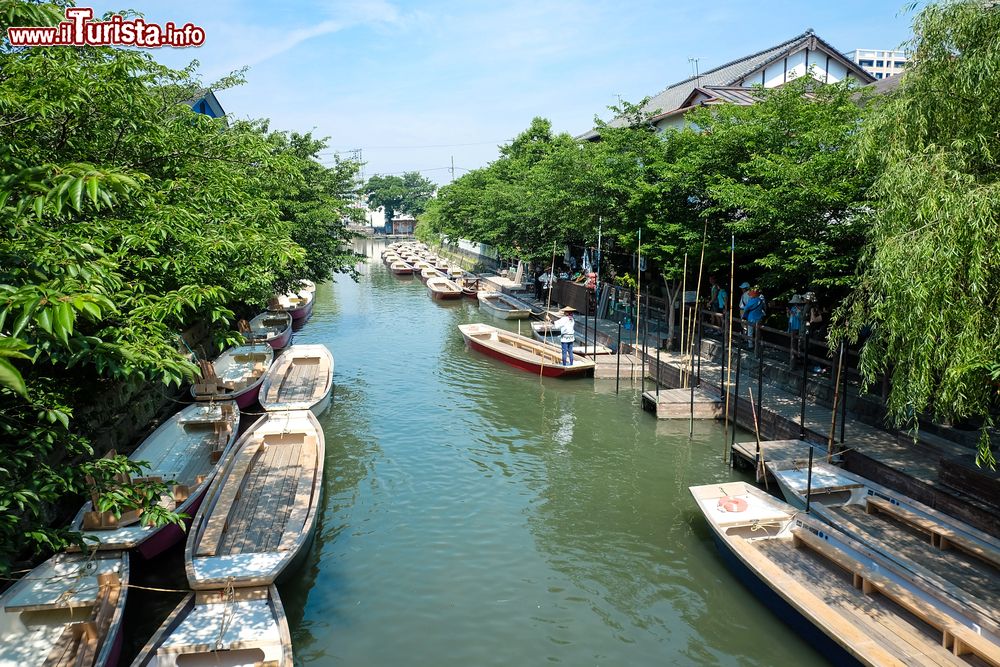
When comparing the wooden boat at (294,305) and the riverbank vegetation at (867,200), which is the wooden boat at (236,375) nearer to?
the wooden boat at (294,305)

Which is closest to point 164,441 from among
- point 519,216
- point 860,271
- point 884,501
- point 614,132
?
point 884,501

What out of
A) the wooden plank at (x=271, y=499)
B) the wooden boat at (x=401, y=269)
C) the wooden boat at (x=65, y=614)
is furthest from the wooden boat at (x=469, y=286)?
the wooden boat at (x=65, y=614)

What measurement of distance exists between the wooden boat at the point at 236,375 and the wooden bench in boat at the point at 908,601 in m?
12.2

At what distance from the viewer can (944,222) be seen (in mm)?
7551

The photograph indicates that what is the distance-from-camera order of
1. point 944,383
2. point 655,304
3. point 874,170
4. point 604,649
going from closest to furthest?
point 944,383, point 604,649, point 874,170, point 655,304

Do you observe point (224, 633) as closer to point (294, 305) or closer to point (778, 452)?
point (778, 452)

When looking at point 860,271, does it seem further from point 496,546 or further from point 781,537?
point 496,546

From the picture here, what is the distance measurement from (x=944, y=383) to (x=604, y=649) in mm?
4998

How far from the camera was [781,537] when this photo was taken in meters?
10.2

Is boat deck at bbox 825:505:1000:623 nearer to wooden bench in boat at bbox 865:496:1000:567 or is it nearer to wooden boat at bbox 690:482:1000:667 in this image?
wooden bench in boat at bbox 865:496:1000:567

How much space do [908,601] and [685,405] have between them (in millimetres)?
9370

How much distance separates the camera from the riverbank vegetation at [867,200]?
7.49 metres

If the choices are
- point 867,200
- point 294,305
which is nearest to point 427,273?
point 294,305

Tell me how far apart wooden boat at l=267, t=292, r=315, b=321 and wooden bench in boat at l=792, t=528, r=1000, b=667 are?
80.7ft
